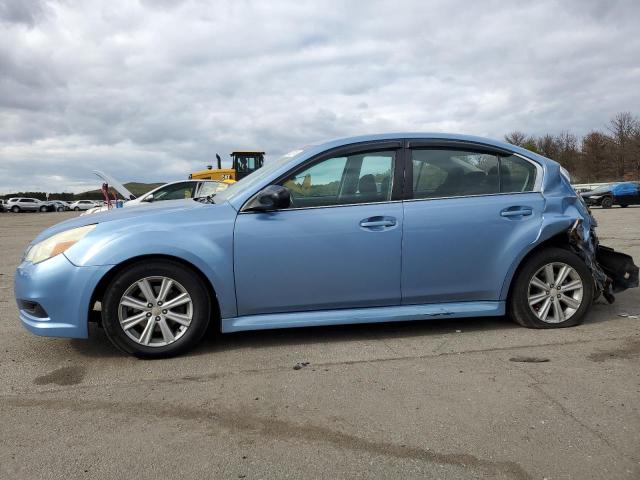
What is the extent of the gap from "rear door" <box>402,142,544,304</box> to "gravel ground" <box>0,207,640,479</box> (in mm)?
447

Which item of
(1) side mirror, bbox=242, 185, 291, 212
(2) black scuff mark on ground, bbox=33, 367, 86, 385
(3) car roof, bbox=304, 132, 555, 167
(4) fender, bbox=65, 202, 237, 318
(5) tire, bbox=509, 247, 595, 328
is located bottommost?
(2) black scuff mark on ground, bbox=33, 367, 86, 385

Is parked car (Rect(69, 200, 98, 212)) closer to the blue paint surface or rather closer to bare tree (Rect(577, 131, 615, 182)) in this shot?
bare tree (Rect(577, 131, 615, 182))

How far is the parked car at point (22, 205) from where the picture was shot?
59.2 meters

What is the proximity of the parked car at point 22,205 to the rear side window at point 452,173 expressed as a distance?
6467 centimetres

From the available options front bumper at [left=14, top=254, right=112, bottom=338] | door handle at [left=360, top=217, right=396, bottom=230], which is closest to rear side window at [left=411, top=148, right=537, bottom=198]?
door handle at [left=360, top=217, right=396, bottom=230]

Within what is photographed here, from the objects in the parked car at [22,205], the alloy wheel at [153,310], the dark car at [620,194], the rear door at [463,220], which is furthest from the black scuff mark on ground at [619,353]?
the parked car at [22,205]

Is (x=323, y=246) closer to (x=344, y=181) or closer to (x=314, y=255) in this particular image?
(x=314, y=255)

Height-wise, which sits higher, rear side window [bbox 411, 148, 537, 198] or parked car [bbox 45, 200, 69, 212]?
rear side window [bbox 411, 148, 537, 198]

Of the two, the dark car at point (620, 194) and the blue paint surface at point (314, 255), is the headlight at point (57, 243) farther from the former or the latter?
the dark car at point (620, 194)

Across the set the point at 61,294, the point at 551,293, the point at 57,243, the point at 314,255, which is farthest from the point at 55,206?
the point at 551,293

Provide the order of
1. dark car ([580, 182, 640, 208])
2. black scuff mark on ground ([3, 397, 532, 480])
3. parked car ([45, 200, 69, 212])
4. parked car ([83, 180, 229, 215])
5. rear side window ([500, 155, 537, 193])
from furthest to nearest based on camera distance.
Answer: parked car ([45, 200, 69, 212])
dark car ([580, 182, 640, 208])
parked car ([83, 180, 229, 215])
rear side window ([500, 155, 537, 193])
black scuff mark on ground ([3, 397, 532, 480])

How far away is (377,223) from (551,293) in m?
1.63

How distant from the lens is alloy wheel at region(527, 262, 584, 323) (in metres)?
Result: 4.46

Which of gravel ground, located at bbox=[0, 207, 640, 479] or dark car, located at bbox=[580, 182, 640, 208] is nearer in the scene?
gravel ground, located at bbox=[0, 207, 640, 479]
